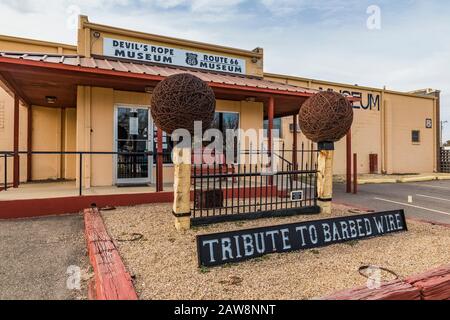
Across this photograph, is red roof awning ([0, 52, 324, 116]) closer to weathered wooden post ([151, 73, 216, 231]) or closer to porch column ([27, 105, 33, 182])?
porch column ([27, 105, 33, 182])

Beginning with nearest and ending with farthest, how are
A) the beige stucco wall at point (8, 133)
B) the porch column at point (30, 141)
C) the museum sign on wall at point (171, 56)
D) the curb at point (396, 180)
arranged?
the museum sign on wall at point (171, 56) < the beige stucco wall at point (8, 133) < the porch column at point (30, 141) < the curb at point (396, 180)

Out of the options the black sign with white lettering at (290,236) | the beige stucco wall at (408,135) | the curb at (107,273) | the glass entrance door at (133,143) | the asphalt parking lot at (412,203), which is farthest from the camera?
the beige stucco wall at (408,135)

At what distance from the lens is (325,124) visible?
4.81 metres

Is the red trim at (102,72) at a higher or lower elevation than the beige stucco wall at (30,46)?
lower

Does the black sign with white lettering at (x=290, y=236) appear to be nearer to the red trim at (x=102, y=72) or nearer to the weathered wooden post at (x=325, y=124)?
the weathered wooden post at (x=325, y=124)

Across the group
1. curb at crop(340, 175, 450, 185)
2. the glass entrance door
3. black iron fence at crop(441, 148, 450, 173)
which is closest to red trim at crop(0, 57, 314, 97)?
the glass entrance door

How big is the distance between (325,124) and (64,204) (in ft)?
16.5

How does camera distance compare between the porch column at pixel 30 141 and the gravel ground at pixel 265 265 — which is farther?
the porch column at pixel 30 141

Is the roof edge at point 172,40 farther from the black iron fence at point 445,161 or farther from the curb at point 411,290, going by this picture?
the black iron fence at point 445,161

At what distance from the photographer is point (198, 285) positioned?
257cm

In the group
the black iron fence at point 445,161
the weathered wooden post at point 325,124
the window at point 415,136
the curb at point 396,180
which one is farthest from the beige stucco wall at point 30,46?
the black iron fence at point 445,161

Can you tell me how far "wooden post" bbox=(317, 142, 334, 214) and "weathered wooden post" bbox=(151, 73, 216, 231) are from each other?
237cm

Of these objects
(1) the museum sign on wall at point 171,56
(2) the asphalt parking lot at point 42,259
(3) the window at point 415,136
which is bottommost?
(2) the asphalt parking lot at point 42,259

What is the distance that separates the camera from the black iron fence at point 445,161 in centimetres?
1764
